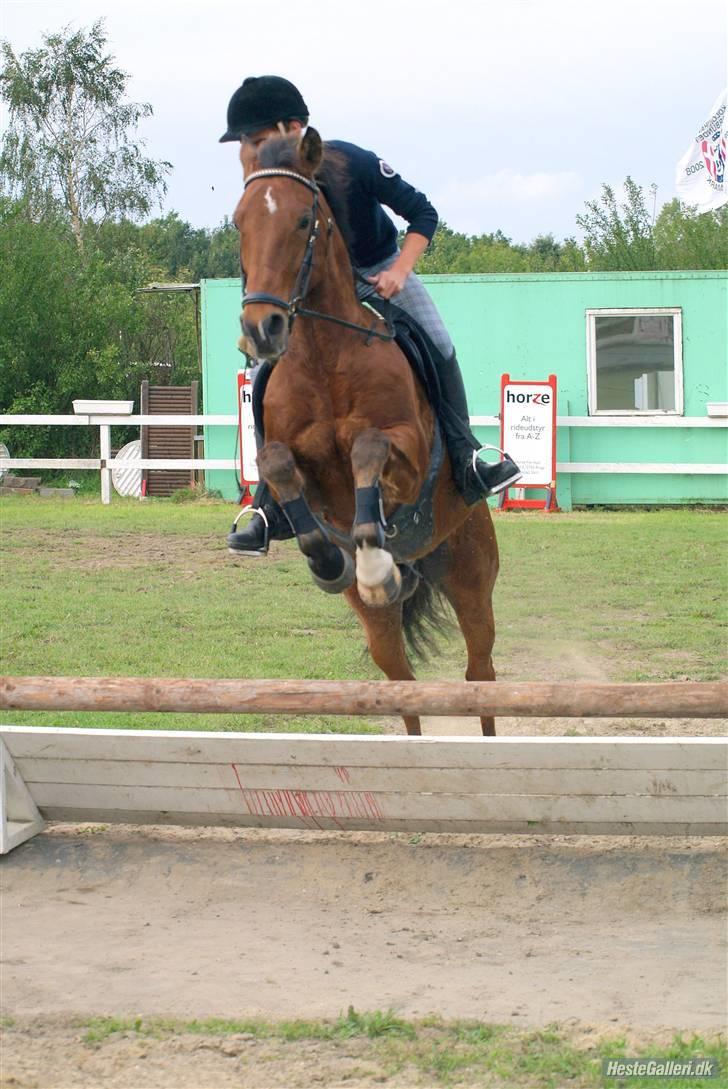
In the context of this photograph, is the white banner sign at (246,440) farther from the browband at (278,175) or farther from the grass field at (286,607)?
the browband at (278,175)

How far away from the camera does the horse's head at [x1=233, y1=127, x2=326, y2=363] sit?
3.91 m

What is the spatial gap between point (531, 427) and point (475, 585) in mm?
9890

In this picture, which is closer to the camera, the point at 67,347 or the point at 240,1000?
the point at 240,1000

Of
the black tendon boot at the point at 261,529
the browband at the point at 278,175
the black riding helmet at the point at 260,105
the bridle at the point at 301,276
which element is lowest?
the black tendon boot at the point at 261,529

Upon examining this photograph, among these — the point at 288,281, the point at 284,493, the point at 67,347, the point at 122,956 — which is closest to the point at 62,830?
the point at 122,956

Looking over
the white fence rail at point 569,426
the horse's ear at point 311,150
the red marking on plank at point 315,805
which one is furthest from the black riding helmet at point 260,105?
the white fence rail at point 569,426

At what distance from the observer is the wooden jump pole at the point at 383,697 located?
4.09 meters

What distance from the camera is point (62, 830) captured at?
4922 mm


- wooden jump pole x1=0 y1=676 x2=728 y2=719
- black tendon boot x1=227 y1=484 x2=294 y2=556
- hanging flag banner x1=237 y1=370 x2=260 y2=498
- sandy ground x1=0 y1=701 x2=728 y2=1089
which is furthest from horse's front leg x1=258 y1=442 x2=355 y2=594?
hanging flag banner x1=237 y1=370 x2=260 y2=498

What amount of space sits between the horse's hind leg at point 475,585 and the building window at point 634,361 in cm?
1096

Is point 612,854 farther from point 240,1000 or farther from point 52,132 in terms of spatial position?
point 52,132

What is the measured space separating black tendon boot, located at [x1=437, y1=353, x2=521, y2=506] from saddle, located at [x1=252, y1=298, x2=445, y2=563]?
4 centimetres

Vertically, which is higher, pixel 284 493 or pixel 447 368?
pixel 447 368

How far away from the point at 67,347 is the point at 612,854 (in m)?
19.3
